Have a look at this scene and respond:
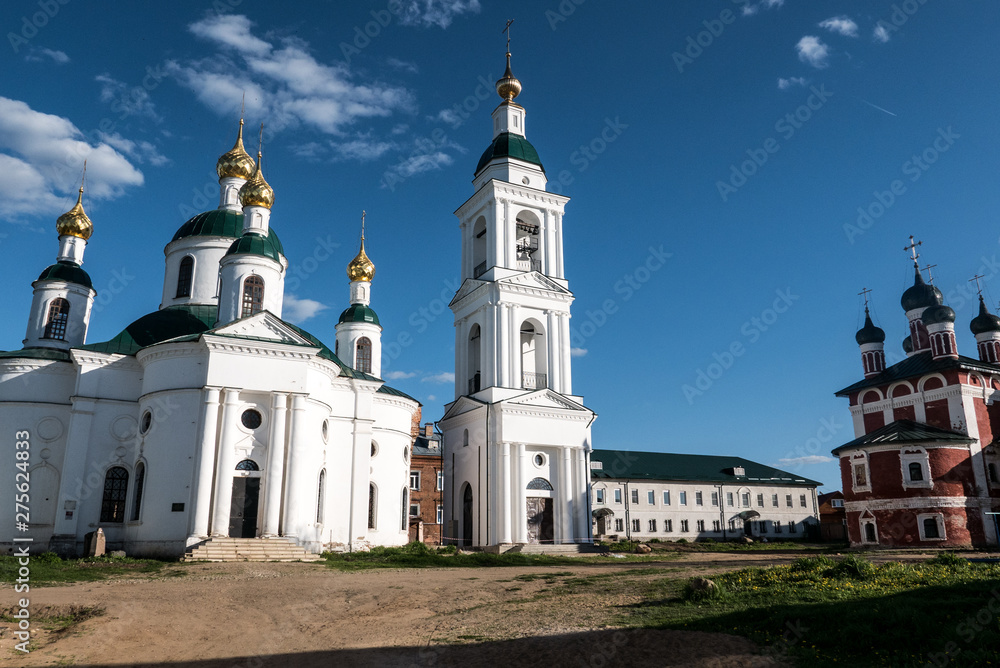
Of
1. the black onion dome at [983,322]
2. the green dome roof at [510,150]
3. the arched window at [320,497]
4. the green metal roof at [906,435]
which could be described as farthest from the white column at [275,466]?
the black onion dome at [983,322]

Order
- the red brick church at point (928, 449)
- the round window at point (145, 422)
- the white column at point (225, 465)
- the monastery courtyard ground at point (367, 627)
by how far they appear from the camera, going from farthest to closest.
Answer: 1. the red brick church at point (928, 449)
2. the round window at point (145, 422)
3. the white column at point (225, 465)
4. the monastery courtyard ground at point (367, 627)

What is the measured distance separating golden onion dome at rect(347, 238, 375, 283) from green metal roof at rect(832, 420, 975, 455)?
26.6 meters

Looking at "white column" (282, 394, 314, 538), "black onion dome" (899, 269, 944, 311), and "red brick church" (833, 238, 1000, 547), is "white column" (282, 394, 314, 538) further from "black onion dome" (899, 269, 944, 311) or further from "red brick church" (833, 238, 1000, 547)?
"black onion dome" (899, 269, 944, 311)

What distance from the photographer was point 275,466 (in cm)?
2350

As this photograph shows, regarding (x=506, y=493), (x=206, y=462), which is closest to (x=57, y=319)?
(x=206, y=462)

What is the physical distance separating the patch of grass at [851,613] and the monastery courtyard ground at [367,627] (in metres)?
0.27

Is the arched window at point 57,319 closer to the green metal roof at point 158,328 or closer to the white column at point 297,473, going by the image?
the green metal roof at point 158,328

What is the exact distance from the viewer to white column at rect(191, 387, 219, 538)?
2208 centimetres

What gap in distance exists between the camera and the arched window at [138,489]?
23823mm

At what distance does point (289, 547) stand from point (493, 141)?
22.4 metres

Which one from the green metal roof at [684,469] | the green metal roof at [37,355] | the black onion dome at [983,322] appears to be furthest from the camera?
the green metal roof at [684,469]

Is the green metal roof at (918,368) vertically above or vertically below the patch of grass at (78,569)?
above

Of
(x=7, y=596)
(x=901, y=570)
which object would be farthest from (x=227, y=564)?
(x=901, y=570)

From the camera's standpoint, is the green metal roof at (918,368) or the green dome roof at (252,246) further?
the green metal roof at (918,368)
